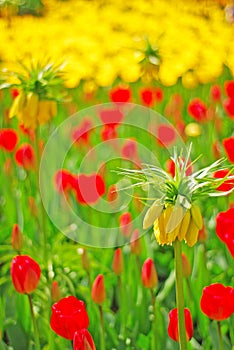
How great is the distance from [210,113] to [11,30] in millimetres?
2578

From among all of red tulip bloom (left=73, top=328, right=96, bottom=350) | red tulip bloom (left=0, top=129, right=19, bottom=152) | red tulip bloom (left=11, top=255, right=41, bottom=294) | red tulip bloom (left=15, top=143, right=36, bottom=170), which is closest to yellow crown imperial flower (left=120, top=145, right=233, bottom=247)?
red tulip bloom (left=73, top=328, right=96, bottom=350)

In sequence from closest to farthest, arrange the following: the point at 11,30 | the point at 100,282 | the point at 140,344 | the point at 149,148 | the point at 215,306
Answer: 1. the point at 215,306
2. the point at 100,282
3. the point at 140,344
4. the point at 149,148
5. the point at 11,30

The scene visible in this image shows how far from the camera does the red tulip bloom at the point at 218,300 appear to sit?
4.04 ft

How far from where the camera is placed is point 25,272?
137 centimetres

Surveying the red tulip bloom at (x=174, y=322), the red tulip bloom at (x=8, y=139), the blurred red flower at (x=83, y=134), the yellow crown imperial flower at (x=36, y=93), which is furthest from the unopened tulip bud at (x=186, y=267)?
the blurred red flower at (x=83, y=134)

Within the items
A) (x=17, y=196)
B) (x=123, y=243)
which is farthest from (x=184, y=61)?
(x=123, y=243)

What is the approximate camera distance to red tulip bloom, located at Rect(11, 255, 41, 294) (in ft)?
4.49

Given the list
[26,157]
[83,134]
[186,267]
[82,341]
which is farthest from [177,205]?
[83,134]

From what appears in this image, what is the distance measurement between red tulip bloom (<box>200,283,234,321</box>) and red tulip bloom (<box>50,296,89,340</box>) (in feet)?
0.63

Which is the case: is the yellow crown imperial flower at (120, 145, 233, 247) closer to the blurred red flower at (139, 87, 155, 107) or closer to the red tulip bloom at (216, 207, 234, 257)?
the red tulip bloom at (216, 207, 234, 257)

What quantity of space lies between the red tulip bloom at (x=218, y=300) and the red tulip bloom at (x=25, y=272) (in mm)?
314

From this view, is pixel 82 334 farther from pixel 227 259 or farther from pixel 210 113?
pixel 210 113

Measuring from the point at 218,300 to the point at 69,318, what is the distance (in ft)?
0.77

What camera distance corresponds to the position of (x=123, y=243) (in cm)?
211
